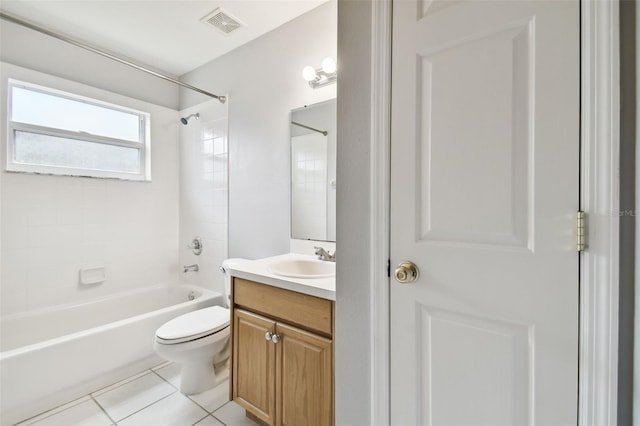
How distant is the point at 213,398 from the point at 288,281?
112 cm

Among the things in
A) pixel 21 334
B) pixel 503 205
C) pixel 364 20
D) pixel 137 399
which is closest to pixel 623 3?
pixel 503 205

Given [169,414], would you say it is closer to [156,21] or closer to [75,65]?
[156,21]

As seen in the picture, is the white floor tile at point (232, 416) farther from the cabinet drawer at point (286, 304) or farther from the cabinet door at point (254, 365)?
the cabinet drawer at point (286, 304)

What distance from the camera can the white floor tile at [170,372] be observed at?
1903 millimetres

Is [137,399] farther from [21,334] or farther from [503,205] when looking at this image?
[503,205]

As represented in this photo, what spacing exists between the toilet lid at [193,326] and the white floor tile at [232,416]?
0.44 meters

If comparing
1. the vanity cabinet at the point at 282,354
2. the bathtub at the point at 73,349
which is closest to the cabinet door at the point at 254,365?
the vanity cabinet at the point at 282,354

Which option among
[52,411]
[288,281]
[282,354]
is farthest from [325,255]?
[52,411]

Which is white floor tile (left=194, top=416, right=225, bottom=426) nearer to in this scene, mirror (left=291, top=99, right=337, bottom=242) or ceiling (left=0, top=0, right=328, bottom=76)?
mirror (left=291, top=99, right=337, bottom=242)

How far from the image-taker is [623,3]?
609 mm

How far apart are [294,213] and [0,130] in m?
2.12

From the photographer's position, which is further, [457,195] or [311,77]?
[311,77]

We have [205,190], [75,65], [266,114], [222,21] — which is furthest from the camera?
[205,190]

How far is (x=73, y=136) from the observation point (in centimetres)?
229
